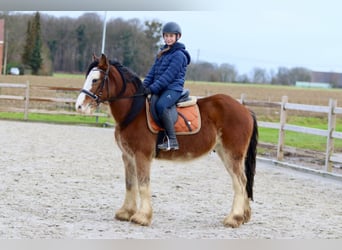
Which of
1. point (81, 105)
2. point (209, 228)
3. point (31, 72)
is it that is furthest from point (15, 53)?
point (209, 228)

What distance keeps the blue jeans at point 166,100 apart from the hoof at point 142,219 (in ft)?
3.06

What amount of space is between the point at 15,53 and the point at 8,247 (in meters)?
6.06

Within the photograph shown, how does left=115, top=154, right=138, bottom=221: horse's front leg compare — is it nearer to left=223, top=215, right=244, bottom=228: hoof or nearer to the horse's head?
the horse's head

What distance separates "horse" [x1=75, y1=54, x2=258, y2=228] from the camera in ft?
16.6

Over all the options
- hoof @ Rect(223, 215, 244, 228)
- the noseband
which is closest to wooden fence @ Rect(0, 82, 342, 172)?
hoof @ Rect(223, 215, 244, 228)

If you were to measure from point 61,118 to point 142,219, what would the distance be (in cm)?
1377

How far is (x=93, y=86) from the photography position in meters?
5.01

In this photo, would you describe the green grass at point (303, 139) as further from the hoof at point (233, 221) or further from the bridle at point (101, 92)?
the bridle at point (101, 92)

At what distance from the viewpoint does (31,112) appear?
17297 mm

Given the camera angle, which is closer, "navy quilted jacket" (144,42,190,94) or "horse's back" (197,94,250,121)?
"navy quilted jacket" (144,42,190,94)

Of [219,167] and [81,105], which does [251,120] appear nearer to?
[81,105]

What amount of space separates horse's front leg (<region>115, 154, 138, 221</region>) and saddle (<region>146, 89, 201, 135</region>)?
454mm

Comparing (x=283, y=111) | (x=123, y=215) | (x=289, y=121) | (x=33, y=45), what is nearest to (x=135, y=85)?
(x=123, y=215)

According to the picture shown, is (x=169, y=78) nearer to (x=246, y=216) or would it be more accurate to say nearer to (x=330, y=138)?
(x=246, y=216)
